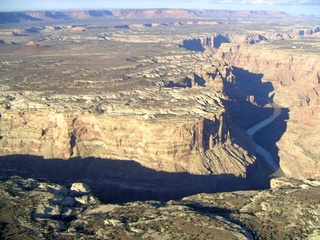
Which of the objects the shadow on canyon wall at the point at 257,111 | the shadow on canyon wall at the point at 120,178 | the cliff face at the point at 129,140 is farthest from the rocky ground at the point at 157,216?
the shadow on canyon wall at the point at 257,111

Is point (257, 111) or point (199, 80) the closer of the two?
point (257, 111)

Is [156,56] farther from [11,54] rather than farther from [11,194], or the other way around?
[11,194]

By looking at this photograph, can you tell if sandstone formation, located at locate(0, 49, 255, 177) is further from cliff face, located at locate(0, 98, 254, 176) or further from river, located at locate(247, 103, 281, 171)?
river, located at locate(247, 103, 281, 171)

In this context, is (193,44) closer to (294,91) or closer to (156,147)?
(294,91)

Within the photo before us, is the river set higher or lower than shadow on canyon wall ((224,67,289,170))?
lower

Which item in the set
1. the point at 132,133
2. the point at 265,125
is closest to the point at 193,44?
the point at 265,125

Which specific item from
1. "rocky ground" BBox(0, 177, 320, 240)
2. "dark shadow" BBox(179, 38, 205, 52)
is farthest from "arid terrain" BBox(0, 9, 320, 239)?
"dark shadow" BBox(179, 38, 205, 52)
